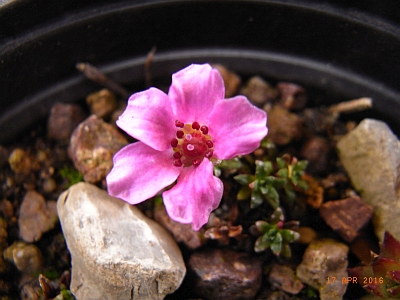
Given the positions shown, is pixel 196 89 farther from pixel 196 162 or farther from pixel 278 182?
pixel 278 182

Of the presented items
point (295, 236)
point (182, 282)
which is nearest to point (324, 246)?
point (295, 236)

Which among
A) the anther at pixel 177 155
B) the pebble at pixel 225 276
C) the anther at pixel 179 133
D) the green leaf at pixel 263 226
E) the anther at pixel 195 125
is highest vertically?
the anther at pixel 195 125

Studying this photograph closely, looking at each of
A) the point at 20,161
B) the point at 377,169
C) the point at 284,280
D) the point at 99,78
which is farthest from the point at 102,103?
the point at 377,169

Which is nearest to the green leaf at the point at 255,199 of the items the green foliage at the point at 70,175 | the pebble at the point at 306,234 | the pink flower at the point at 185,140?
the pebble at the point at 306,234

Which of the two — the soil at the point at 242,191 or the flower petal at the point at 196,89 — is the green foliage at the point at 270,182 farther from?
the flower petal at the point at 196,89

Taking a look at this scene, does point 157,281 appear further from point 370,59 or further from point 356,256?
point 370,59
